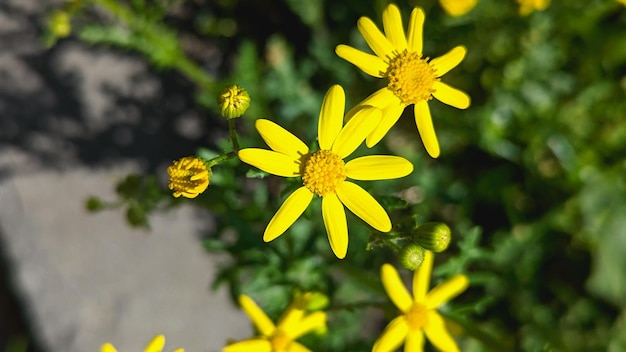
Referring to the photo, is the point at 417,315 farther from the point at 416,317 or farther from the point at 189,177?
the point at 189,177

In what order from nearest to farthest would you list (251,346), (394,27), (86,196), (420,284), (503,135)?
(394,27), (251,346), (420,284), (503,135), (86,196)

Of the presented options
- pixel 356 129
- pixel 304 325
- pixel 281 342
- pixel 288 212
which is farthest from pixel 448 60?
pixel 281 342

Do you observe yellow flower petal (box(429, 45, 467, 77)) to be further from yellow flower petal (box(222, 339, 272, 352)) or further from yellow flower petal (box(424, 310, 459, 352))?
yellow flower petal (box(222, 339, 272, 352))

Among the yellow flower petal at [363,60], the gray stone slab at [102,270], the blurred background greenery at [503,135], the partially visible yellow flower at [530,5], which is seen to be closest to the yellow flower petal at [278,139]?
the yellow flower petal at [363,60]

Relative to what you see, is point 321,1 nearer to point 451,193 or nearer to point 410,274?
point 451,193

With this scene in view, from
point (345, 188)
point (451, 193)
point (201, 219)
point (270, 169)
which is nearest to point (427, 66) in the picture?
point (345, 188)

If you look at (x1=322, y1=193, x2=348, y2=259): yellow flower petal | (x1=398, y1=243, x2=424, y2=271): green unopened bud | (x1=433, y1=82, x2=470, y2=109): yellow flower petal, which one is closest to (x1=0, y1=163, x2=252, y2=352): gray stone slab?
(x1=322, y1=193, x2=348, y2=259): yellow flower petal
